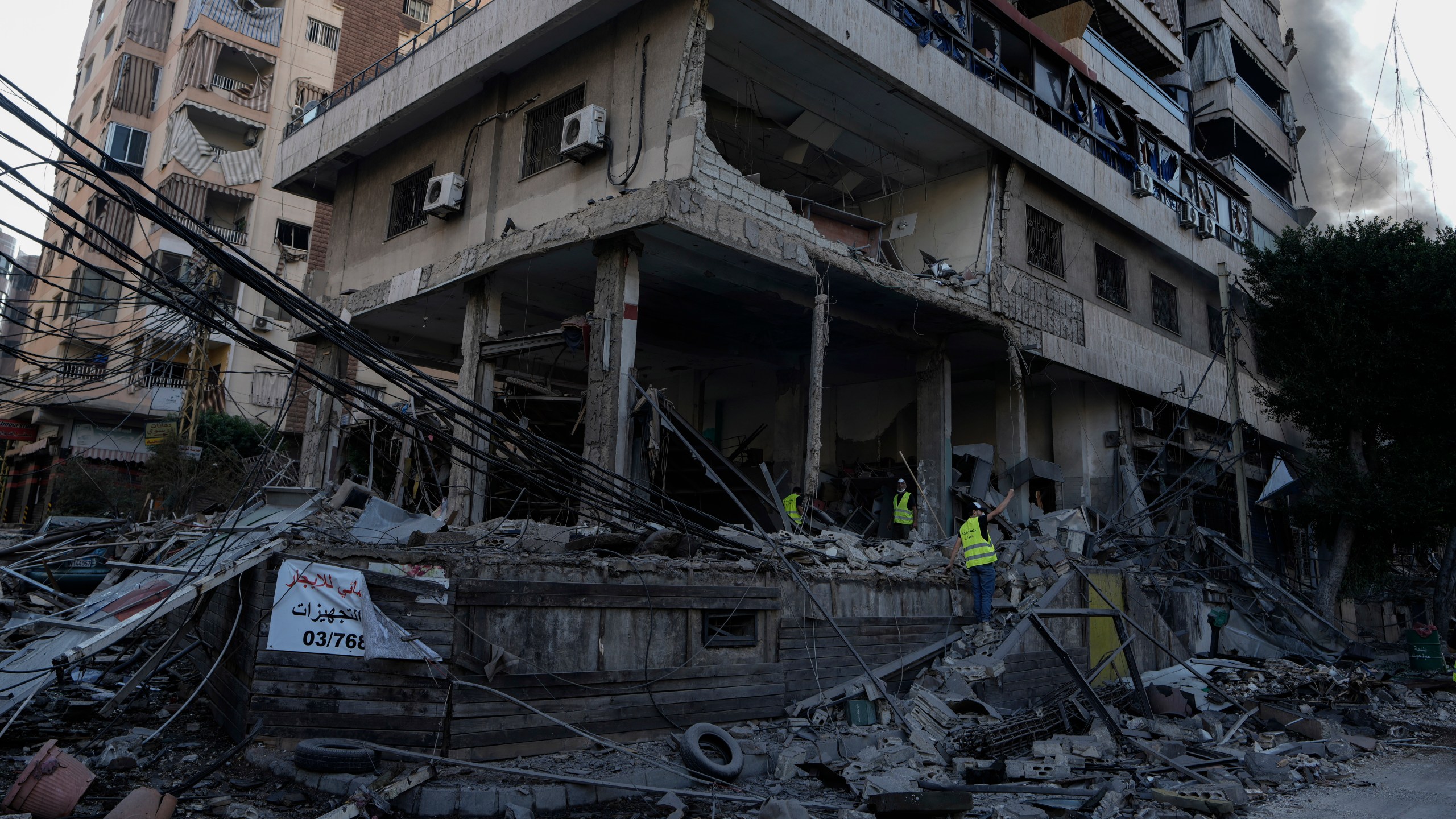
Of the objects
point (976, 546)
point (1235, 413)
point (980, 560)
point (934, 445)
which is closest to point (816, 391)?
point (976, 546)

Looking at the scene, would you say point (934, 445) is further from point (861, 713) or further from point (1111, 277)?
point (861, 713)

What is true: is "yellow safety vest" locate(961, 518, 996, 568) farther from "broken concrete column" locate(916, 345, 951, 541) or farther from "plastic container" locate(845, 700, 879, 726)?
"broken concrete column" locate(916, 345, 951, 541)

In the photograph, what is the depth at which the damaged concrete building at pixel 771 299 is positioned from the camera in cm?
898

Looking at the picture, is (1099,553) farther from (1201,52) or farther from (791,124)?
(1201,52)

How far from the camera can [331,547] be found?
6953 mm

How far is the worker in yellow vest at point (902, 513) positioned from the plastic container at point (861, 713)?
4.89m

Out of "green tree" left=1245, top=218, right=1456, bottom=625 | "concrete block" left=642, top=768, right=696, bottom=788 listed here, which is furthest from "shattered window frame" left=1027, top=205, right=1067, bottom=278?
"concrete block" left=642, top=768, right=696, bottom=788

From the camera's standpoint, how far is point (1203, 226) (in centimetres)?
2325

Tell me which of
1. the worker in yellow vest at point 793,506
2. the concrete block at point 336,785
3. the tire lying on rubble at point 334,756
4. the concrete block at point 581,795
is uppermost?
the worker in yellow vest at point 793,506

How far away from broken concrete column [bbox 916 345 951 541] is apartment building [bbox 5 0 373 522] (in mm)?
22720

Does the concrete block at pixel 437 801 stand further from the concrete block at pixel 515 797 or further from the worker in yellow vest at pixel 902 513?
the worker in yellow vest at pixel 902 513

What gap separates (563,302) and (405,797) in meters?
11.6

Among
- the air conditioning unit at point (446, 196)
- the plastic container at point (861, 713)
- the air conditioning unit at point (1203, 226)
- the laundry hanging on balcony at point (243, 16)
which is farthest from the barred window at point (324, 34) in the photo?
the plastic container at point (861, 713)

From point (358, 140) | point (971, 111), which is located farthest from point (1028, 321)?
point (358, 140)
